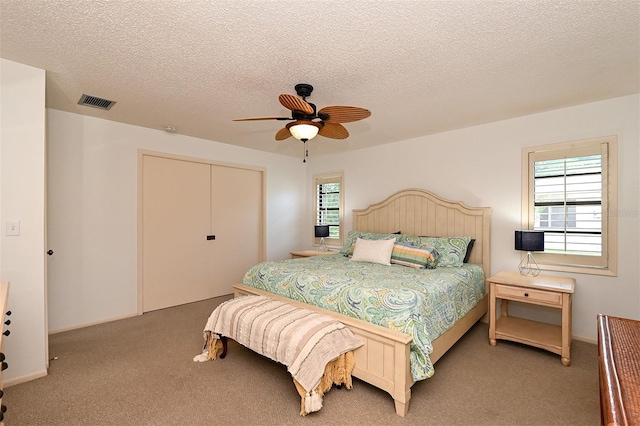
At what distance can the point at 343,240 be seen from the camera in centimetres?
520

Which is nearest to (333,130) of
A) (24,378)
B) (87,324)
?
(24,378)

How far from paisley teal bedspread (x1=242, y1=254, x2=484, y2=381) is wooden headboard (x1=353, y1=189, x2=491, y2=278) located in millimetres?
397

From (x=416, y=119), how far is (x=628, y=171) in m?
2.03

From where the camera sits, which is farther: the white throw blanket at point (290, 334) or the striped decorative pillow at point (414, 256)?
the striped decorative pillow at point (414, 256)

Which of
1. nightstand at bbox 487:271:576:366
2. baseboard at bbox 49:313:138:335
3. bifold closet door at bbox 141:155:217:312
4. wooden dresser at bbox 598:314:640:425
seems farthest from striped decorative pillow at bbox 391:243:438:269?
baseboard at bbox 49:313:138:335

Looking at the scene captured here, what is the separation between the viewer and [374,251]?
11.9 ft

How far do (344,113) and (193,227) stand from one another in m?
3.06

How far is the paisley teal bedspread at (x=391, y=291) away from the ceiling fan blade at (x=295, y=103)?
4.74ft

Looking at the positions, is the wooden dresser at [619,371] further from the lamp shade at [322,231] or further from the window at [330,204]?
the window at [330,204]

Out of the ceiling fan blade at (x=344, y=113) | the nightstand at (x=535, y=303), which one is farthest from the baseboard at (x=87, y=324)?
the nightstand at (x=535, y=303)

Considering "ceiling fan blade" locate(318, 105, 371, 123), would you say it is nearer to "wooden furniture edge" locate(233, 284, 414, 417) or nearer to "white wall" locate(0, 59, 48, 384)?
"wooden furniture edge" locate(233, 284, 414, 417)

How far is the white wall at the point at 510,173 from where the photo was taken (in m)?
2.84

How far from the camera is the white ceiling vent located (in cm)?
297

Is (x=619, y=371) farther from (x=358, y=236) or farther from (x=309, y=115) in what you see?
(x=358, y=236)
